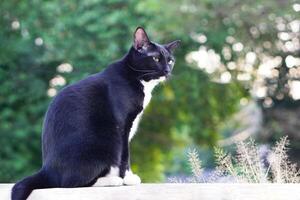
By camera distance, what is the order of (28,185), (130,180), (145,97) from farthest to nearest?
(145,97)
(130,180)
(28,185)

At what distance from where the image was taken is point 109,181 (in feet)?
10.8

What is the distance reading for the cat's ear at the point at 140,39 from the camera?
3.75m

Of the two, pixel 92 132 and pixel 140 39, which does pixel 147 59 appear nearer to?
pixel 140 39

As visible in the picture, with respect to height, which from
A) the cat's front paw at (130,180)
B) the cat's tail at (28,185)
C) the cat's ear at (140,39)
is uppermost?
the cat's ear at (140,39)

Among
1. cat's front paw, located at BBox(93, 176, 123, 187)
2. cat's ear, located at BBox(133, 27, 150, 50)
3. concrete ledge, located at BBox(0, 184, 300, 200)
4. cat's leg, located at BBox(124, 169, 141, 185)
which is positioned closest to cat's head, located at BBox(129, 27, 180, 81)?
cat's ear, located at BBox(133, 27, 150, 50)

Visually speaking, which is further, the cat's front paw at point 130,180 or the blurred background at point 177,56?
the blurred background at point 177,56

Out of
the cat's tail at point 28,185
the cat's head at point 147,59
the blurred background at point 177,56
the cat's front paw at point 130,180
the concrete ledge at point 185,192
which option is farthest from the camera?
A: the blurred background at point 177,56

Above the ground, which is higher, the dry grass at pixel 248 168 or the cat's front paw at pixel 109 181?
the cat's front paw at pixel 109 181

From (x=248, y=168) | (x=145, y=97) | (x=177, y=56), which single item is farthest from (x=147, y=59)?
(x=177, y=56)

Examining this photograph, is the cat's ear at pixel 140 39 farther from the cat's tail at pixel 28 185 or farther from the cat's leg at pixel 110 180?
the cat's tail at pixel 28 185

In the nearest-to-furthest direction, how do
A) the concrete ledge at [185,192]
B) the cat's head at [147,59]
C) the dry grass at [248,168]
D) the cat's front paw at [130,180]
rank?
the concrete ledge at [185,192]
the cat's front paw at [130,180]
the cat's head at [147,59]
the dry grass at [248,168]

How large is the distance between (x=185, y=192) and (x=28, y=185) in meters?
0.82

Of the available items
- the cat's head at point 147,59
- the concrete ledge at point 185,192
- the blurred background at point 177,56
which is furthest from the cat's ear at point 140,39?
the blurred background at point 177,56

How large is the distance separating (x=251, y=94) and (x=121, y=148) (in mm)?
6565
